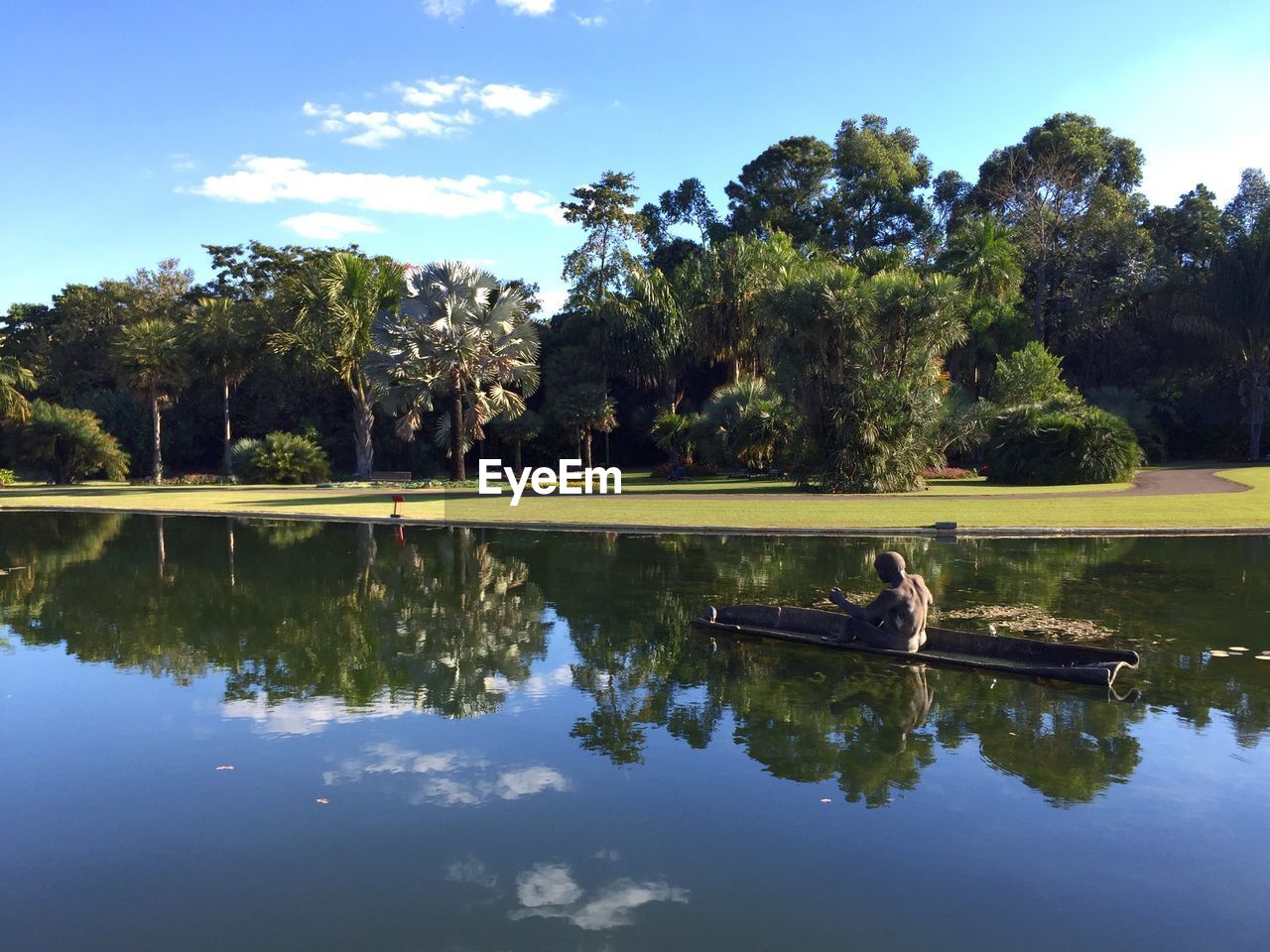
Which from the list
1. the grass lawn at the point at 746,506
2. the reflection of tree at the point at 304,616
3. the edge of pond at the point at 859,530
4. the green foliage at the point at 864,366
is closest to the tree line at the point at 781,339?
the green foliage at the point at 864,366

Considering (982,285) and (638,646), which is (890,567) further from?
(982,285)

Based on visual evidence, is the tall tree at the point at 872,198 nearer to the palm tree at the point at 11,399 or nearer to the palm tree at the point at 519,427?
the palm tree at the point at 519,427

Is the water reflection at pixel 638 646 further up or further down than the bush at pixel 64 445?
further down

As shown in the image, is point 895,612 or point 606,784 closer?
point 606,784

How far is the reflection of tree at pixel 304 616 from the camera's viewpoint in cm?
926

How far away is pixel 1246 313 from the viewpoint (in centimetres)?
4766

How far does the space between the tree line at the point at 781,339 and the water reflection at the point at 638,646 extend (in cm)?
1437

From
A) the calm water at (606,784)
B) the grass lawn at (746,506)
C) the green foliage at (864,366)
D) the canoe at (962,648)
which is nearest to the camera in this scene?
the calm water at (606,784)

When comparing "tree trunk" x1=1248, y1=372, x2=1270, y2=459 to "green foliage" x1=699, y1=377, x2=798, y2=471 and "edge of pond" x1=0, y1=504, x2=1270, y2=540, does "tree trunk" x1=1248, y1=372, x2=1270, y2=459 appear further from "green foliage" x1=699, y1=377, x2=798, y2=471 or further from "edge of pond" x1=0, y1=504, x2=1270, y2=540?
"edge of pond" x1=0, y1=504, x2=1270, y2=540

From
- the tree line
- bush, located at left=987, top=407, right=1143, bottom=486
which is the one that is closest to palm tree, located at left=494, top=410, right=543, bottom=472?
the tree line

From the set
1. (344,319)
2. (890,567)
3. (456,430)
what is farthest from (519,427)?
(890,567)

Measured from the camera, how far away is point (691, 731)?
7.54 metres

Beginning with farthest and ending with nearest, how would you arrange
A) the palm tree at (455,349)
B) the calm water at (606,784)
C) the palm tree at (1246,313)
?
the palm tree at (1246,313)
the palm tree at (455,349)
the calm water at (606,784)

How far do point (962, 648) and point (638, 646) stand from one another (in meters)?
3.28
